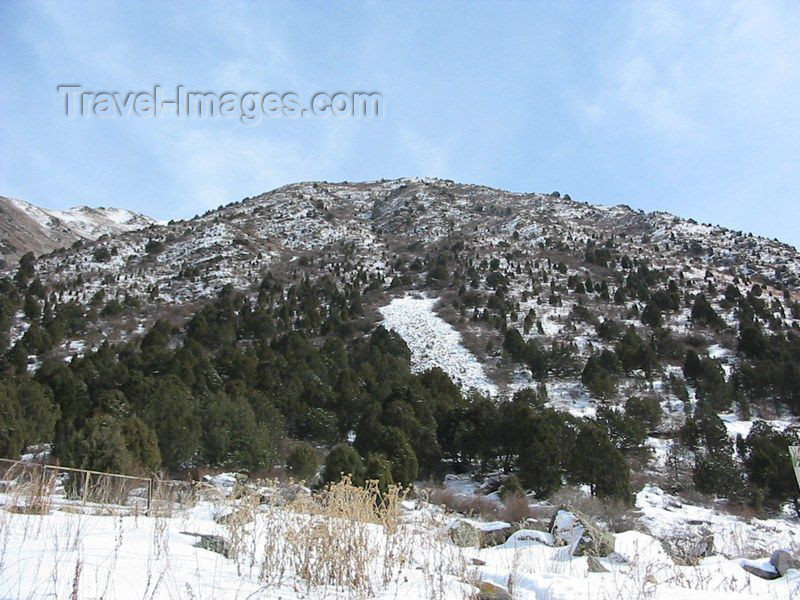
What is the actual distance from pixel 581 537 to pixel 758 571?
1.64m

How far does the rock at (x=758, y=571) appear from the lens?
210 inches

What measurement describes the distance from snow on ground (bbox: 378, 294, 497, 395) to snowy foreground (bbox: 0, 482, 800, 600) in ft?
75.5

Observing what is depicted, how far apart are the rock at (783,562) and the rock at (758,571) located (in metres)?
0.08

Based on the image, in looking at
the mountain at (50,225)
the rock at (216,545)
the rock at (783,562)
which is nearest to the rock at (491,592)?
the rock at (216,545)

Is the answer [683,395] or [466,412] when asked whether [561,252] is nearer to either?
[683,395]

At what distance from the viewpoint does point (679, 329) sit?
110 ft

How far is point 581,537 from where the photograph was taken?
587cm

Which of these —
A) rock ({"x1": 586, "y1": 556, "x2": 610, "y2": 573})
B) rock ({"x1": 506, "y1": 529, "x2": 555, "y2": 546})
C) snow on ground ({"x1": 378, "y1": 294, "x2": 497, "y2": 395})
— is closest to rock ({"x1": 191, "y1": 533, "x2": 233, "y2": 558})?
rock ({"x1": 586, "y1": 556, "x2": 610, "y2": 573})

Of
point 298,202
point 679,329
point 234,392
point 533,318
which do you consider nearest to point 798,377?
point 679,329

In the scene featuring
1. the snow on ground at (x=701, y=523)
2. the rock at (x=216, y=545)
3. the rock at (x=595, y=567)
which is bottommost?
the snow on ground at (x=701, y=523)

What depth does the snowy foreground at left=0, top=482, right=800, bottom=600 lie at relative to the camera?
2768mm

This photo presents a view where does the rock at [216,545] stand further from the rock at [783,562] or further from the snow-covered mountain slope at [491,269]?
the snow-covered mountain slope at [491,269]

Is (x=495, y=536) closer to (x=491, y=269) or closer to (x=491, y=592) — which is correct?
(x=491, y=592)

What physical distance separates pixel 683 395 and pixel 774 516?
350 inches
